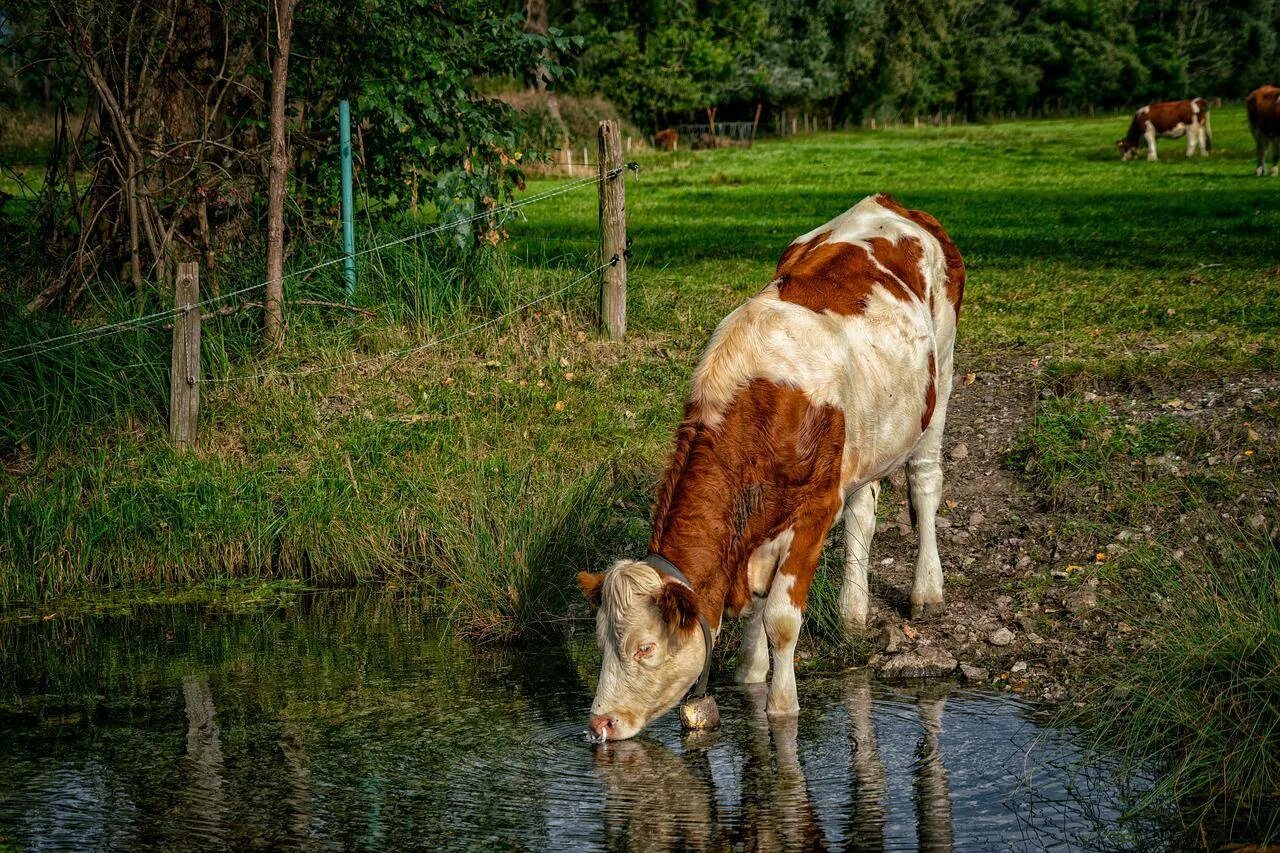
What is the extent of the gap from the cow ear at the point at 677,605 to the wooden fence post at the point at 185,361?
5660 mm

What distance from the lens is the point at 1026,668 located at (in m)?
7.12

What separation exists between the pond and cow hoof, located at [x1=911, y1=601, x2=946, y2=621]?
3.07 feet

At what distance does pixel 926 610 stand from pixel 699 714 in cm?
213

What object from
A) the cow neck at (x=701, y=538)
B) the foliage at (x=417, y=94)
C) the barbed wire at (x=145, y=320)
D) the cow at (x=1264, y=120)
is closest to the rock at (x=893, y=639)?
the cow neck at (x=701, y=538)

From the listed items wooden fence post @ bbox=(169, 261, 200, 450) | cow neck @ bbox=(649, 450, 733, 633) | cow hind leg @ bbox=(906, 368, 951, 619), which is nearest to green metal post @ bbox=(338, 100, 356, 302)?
wooden fence post @ bbox=(169, 261, 200, 450)

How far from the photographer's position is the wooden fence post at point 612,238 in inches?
480

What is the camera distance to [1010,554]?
8.52 metres

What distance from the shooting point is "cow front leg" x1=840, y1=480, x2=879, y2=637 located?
305 inches

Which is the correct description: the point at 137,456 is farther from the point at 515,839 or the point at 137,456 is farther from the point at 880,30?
the point at 880,30

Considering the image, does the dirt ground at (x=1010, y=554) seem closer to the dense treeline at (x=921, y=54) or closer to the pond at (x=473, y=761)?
the pond at (x=473, y=761)

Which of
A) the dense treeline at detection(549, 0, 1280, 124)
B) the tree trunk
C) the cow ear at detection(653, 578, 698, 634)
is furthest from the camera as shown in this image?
the dense treeline at detection(549, 0, 1280, 124)

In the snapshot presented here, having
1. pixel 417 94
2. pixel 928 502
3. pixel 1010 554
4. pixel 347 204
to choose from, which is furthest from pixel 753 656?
pixel 417 94

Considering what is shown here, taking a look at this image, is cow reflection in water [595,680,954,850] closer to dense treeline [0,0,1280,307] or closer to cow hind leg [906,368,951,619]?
cow hind leg [906,368,951,619]

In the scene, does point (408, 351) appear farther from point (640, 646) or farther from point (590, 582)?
point (640, 646)
